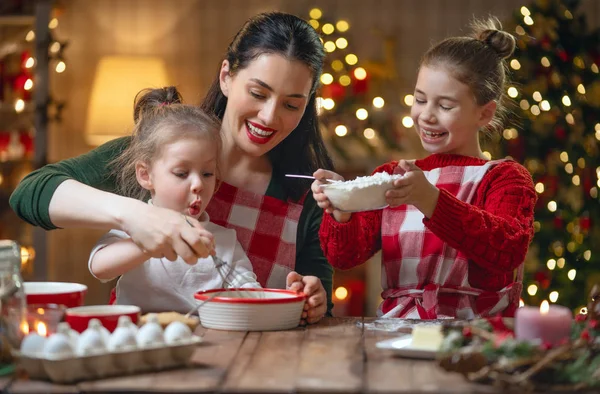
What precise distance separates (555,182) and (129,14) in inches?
113

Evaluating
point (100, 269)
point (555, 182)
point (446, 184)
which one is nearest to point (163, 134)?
point (100, 269)

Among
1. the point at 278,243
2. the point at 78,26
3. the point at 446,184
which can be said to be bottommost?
the point at 278,243

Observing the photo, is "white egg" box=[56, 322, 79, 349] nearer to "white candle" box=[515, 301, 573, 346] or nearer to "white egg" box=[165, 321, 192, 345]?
"white egg" box=[165, 321, 192, 345]

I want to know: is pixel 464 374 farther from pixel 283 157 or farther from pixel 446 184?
pixel 283 157

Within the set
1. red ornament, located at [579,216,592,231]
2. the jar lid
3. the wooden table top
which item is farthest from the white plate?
red ornament, located at [579,216,592,231]

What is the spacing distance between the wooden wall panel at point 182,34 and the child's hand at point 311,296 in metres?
3.48

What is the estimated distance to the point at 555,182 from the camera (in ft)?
12.2

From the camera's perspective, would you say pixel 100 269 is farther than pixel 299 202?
No

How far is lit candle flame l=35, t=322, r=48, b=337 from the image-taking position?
4.72ft

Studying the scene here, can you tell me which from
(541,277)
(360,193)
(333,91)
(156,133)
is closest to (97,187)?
(156,133)

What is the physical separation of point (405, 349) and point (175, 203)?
78 cm

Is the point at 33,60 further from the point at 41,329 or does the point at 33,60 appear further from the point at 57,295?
the point at 41,329

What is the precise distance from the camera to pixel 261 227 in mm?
2396

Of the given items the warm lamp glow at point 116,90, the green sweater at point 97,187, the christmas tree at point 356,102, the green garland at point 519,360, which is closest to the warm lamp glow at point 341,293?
the christmas tree at point 356,102
